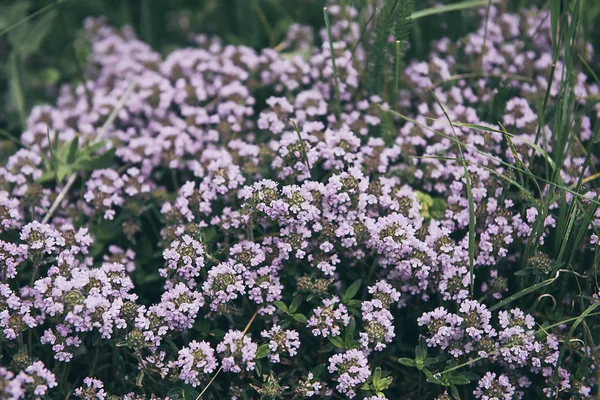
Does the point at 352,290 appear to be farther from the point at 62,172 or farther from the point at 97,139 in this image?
the point at 97,139

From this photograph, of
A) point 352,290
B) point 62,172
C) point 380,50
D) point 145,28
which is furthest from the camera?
point 145,28

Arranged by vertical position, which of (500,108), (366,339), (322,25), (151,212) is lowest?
(366,339)

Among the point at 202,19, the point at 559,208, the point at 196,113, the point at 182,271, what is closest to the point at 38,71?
the point at 202,19

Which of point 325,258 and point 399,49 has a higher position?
point 399,49

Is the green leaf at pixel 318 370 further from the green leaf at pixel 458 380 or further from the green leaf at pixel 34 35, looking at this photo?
the green leaf at pixel 34 35

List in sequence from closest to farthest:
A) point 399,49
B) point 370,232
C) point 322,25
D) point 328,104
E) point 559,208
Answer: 1. point 370,232
2. point 559,208
3. point 399,49
4. point 328,104
5. point 322,25

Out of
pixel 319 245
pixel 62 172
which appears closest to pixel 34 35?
pixel 62 172

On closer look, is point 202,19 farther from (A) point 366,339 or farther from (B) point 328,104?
(A) point 366,339
